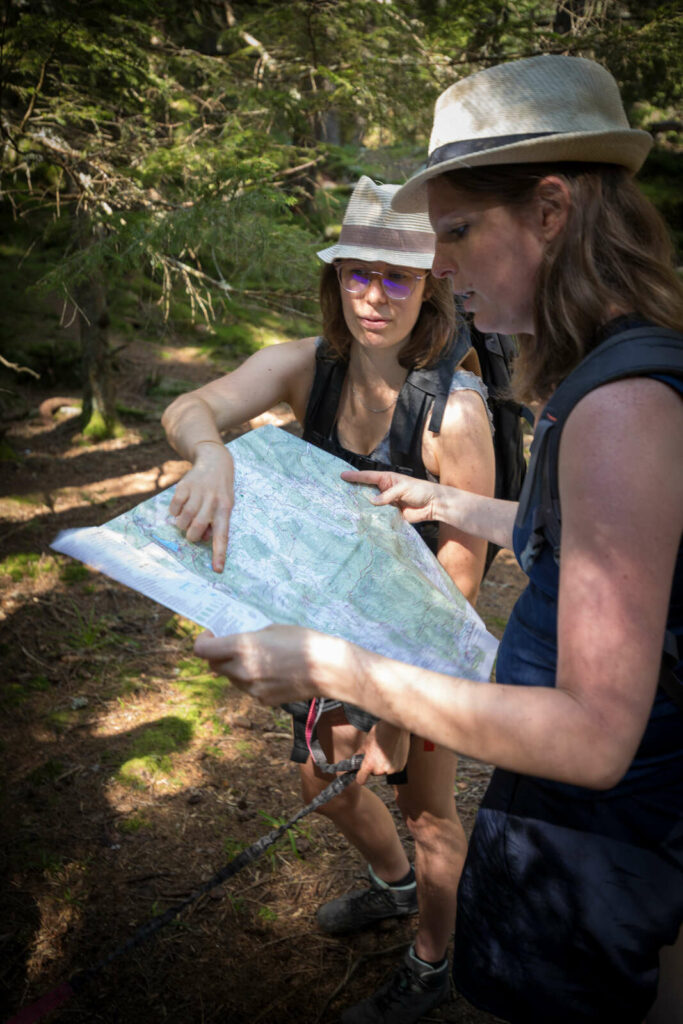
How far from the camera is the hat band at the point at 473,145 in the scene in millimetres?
1294

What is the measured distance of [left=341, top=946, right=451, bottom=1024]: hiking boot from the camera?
8.00ft

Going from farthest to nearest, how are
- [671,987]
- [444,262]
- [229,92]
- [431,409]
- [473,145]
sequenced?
[229,92] → [431,409] → [671,987] → [444,262] → [473,145]

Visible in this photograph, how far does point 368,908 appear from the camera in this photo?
113 inches

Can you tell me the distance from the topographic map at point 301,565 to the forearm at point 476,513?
0.40 ft

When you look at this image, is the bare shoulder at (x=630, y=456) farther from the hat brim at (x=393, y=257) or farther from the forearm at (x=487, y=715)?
the hat brim at (x=393, y=257)

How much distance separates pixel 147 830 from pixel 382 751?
6.09 ft

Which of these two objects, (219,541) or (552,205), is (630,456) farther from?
(219,541)

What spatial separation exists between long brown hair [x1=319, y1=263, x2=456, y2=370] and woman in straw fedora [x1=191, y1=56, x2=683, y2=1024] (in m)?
0.86

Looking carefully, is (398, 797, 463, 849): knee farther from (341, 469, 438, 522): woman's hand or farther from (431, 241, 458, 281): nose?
(431, 241, 458, 281): nose

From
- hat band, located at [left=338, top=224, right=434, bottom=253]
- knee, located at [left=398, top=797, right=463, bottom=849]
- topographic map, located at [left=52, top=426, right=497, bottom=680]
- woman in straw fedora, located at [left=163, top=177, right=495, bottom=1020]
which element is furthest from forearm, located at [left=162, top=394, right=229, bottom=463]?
knee, located at [left=398, top=797, right=463, bottom=849]

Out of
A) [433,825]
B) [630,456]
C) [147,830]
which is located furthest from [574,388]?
[147,830]

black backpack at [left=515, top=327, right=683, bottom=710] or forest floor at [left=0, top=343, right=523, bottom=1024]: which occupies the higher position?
black backpack at [left=515, top=327, right=683, bottom=710]

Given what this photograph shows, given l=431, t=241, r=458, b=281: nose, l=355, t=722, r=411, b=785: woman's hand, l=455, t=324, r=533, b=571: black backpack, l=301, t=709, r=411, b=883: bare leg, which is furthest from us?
l=455, t=324, r=533, b=571: black backpack

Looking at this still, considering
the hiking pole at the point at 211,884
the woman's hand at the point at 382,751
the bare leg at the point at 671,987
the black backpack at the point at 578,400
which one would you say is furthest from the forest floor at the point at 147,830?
the black backpack at the point at 578,400
